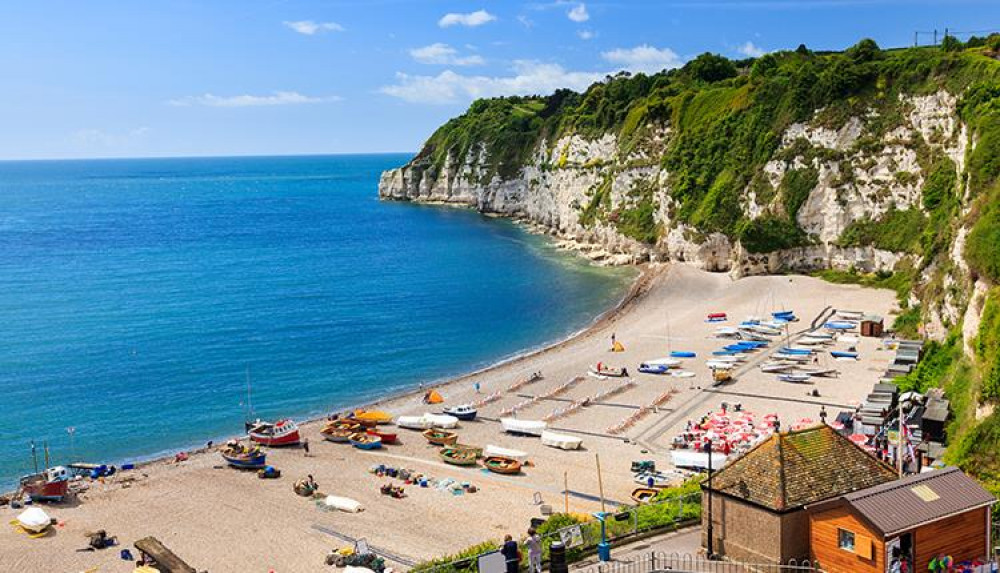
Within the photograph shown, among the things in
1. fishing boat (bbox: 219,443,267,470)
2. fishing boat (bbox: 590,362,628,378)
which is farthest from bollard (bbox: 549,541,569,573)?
fishing boat (bbox: 590,362,628,378)

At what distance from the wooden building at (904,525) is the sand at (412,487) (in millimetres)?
14107

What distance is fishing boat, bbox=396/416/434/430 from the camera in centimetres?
4750

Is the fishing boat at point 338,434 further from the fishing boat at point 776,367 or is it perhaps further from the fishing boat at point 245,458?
the fishing boat at point 776,367

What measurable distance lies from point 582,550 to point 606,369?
109 feet

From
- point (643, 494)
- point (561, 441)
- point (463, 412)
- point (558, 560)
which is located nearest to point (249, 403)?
point (463, 412)

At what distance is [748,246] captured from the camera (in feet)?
261

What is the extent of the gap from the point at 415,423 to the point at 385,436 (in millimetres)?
2376

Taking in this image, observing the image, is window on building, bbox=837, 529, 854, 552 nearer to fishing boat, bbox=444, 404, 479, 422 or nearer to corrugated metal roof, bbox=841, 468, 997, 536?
corrugated metal roof, bbox=841, 468, 997, 536

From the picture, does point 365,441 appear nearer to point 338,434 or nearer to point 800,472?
point 338,434

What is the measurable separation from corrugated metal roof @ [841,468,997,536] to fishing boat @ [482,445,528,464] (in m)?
21.7

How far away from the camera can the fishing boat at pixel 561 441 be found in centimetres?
4284

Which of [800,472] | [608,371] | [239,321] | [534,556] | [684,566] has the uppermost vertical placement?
[800,472]

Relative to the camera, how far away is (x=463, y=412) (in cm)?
4881

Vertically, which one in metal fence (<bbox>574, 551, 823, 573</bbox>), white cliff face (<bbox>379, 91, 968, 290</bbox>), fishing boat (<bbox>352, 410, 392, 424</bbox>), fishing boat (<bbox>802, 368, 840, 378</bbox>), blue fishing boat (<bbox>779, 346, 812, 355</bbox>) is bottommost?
fishing boat (<bbox>352, 410, 392, 424</bbox>)
